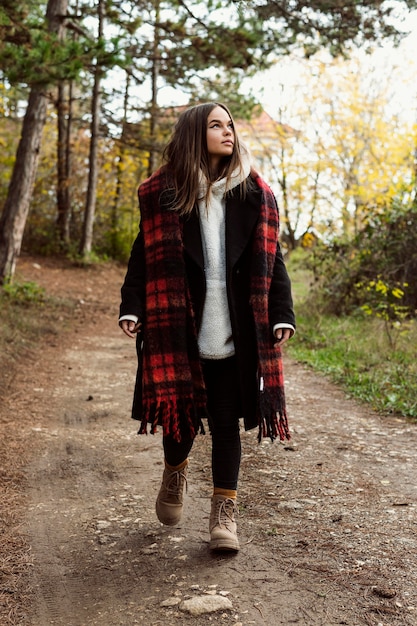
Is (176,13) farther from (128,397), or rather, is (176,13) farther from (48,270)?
(128,397)

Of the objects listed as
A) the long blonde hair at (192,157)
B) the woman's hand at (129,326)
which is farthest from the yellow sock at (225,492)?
the long blonde hair at (192,157)

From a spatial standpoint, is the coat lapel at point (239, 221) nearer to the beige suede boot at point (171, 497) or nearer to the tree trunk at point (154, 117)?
the beige suede boot at point (171, 497)

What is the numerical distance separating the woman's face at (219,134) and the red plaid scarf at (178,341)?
0.99 ft

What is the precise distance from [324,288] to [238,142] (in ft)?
23.5

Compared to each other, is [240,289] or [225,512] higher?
[240,289]

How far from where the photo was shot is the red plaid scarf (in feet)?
9.58

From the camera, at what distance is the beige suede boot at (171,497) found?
3.12m

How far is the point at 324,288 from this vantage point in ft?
33.1

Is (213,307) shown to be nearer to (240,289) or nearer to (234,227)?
(240,289)

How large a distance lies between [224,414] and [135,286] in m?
0.67

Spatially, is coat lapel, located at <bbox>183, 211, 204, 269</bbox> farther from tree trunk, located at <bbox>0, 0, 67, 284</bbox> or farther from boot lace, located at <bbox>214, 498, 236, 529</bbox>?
tree trunk, located at <bbox>0, 0, 67, 284</bbox>

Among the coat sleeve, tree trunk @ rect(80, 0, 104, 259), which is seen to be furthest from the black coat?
tree trunk @ rect(80, 0, 104, 259)

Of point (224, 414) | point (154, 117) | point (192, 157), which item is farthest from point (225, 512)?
point (154, 117)

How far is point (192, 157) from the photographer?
305 centimetres
